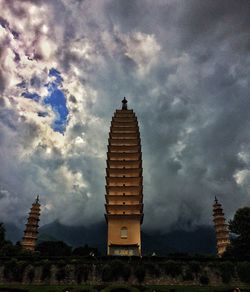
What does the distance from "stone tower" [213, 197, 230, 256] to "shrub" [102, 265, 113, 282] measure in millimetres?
36084

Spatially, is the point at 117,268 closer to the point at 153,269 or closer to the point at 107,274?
the point at 107,274

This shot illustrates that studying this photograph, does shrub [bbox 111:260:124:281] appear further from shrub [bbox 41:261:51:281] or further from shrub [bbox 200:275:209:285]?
shrub [bbox 200:275:209:285]

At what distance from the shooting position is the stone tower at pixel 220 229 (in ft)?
226

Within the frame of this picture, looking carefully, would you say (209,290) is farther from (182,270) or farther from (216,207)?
(216,207)

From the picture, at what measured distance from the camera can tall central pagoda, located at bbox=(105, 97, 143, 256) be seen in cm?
6950

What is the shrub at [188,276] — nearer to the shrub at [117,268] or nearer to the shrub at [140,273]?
the shrub at [140,273]

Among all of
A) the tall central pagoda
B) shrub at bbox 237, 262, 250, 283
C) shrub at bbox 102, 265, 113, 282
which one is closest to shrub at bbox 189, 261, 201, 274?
shrub at bbox 237, 262, 250, 283

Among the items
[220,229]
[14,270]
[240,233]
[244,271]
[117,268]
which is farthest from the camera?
[220,229]

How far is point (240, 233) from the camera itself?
2072 inches

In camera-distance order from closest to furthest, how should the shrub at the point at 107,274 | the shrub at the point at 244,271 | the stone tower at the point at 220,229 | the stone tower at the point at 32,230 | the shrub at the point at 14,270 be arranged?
the shrub at the point at 107,274
the shrub at the point at 244,271
the shrub at the point at 14,270
the stone tower at the point at 220,229
the stone tower at the point at 32,230

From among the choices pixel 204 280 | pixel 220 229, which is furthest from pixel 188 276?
pixel 220 229

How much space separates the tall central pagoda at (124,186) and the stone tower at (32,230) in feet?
56.8

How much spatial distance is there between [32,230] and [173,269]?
145ft

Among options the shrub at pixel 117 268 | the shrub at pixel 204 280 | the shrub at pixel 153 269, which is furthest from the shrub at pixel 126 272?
the shrub at pixel 204 280
